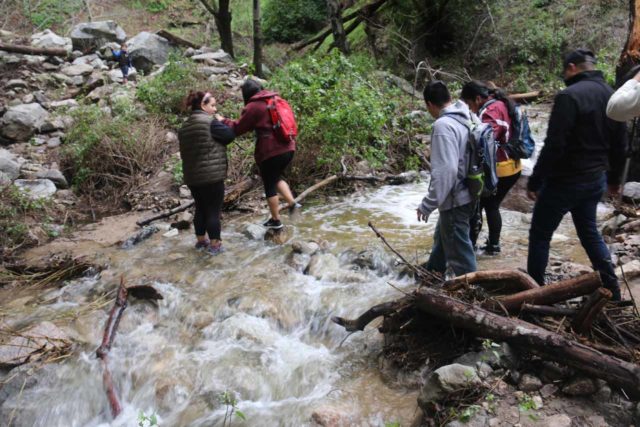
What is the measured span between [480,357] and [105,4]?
2513 centimetres

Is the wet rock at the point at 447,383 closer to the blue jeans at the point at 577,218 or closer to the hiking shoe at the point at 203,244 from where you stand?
the blue jeans at the point at 577,218

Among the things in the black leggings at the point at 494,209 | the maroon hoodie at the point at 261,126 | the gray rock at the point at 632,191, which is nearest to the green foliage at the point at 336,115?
the maroon hoodie at the point at 261,126

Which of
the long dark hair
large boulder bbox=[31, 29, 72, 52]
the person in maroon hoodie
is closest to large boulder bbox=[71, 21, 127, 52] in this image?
large boulder bbox=[31, 29, 72, 52]

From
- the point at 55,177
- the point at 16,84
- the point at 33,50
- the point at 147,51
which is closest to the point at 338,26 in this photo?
the point at 147,51

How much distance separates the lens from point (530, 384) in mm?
2850

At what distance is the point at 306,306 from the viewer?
4617 millimetres

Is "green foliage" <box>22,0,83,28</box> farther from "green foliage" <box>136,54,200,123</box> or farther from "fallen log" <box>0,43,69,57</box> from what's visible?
"green foliage" <box>136,54,200,123</box>

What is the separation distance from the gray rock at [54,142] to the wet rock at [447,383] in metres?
9.65

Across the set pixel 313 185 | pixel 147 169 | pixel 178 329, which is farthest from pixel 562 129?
pixel 147 169

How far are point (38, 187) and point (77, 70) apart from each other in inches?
295

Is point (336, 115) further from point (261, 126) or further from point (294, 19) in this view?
point (294, 19)

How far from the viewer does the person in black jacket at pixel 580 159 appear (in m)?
3.19

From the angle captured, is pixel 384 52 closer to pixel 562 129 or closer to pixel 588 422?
pixel 562 129

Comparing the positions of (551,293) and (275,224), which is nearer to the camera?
(551,293)
